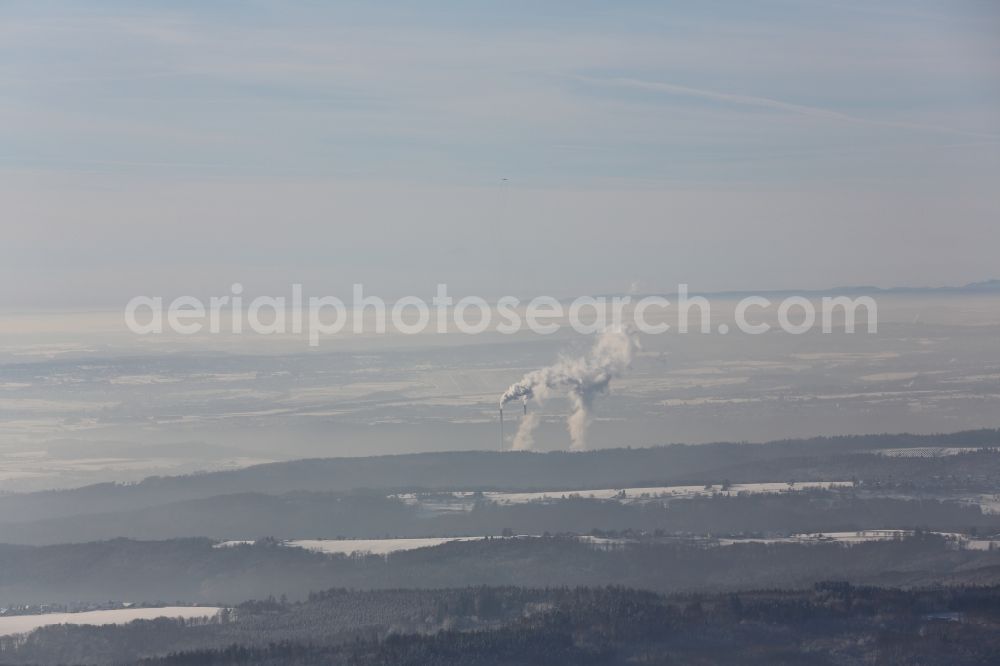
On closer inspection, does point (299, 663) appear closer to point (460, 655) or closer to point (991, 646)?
point (460, 655)

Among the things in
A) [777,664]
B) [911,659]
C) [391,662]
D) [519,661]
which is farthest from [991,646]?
[391,662]

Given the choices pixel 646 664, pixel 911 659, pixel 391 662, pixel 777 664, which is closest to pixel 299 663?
pixel 391 662

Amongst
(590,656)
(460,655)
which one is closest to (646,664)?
(590,656)

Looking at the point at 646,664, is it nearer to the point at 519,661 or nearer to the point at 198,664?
the point at 519,661

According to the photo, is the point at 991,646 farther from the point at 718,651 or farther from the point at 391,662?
the point at 391,662

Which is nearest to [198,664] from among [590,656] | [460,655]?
[460,655]

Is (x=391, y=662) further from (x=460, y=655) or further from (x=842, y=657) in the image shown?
(x=842, y=657)
